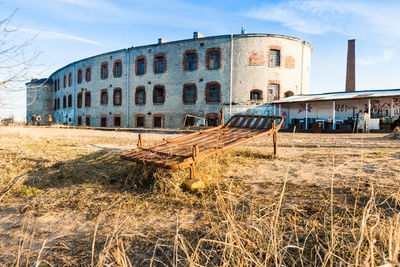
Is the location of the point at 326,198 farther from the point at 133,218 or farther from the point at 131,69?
the point at 131,69

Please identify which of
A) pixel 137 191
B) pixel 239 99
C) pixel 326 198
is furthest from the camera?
pixel 239 99

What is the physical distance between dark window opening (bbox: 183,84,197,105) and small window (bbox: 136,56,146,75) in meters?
4.68

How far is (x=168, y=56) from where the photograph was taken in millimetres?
22719

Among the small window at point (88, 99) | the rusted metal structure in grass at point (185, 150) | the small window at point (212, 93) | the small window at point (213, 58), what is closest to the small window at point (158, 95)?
the small window at point (212, 93)

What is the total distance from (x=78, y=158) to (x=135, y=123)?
1943cm

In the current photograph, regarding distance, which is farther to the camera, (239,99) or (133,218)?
(239,99)

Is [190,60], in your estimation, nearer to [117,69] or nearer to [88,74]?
[117,69]

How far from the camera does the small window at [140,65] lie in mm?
23672

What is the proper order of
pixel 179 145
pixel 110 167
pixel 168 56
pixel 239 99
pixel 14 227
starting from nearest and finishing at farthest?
1. pixel 14 227
2. pixel 179 145
3. pixel 110 167
4. pixel 239 99
5. pixel 168 56

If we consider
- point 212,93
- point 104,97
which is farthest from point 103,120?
point 212,93

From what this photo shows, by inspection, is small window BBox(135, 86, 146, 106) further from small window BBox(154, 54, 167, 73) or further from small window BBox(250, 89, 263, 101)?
small window BBox(250, 89, 263, 101)

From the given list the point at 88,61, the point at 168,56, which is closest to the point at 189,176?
the point at 168,56

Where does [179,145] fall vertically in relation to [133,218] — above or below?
above

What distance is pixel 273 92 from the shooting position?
21.1m
